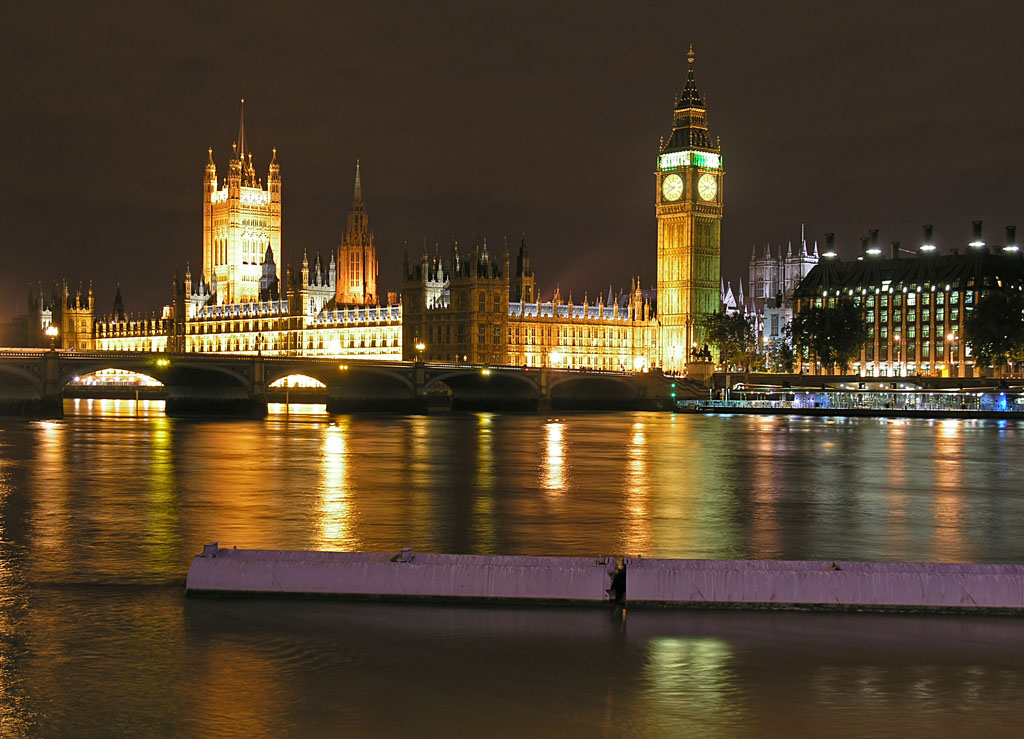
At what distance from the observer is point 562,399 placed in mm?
123812

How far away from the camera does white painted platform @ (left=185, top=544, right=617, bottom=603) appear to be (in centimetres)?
1644

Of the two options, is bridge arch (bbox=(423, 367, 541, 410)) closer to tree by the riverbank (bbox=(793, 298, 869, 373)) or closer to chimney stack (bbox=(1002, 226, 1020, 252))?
tree by the riverbank (bbox=(793, 298, 869, 373))

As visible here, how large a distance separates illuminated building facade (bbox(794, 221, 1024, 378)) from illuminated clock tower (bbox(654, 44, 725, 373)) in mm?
17392

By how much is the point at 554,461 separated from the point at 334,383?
7083 cm

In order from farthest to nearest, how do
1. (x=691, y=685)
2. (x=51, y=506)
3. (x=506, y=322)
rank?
(x=506, y=322) < (x=51, y=506) < (x=691, y=685)

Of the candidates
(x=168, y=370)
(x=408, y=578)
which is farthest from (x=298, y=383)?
(x=408, y=578)

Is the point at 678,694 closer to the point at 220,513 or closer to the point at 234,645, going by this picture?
the point at 234,645

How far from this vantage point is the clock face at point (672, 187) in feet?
517

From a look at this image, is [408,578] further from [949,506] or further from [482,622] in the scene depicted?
[949,506]

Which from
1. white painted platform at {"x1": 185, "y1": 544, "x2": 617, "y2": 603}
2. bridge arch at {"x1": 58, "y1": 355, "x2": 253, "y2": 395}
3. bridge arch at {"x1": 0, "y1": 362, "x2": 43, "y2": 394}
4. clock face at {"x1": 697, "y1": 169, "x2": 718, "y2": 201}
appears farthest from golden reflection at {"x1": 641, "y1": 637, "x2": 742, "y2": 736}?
clock face at {"x1": 697, "y1": 169, "x2": 718, "y2": 201}

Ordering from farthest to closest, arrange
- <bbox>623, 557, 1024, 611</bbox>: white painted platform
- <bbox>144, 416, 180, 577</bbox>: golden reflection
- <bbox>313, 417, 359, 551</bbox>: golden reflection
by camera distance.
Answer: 1. <bbox>313, 417, 359, 551</bbox>: golden reflection
2. <bbox>144, 416, 180, 577</bbox>: golden reflection
3. <bbox>623, 557, 1024, 611</bbox>: white painted platform

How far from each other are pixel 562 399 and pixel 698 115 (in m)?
52.5

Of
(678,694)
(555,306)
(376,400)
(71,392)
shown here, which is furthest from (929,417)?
(71,392)

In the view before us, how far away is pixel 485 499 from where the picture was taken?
31.4 metres
